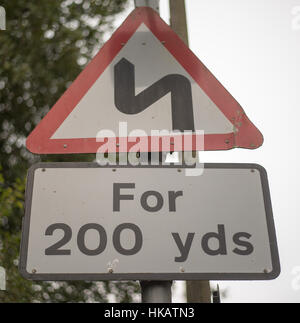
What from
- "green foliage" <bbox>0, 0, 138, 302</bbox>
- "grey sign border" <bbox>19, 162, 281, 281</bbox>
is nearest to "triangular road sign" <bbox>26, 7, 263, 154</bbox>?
"grey sign border" <bbox>19, 162, 281, 281</bbox>

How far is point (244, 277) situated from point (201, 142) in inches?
17.9

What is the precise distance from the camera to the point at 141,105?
139cm

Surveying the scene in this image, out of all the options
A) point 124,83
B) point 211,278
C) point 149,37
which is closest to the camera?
point 211,278

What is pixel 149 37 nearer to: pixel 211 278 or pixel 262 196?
pixel 262 196

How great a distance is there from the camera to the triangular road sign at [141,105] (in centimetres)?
135

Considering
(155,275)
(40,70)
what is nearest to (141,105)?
(155,275)

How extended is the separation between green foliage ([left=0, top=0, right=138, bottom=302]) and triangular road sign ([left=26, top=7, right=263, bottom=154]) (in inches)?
136

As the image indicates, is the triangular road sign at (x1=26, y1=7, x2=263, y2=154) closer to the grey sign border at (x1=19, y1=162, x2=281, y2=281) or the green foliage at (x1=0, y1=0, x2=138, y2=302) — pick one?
the grey sign border at (x1=19, y1=162, x2=281, y2=281)

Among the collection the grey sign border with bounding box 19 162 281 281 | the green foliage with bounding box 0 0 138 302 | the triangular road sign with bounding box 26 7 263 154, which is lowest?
the grey sign border with bounding box 19 162 281 281

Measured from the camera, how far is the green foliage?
15.8 ft

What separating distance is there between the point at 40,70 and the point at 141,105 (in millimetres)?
4259

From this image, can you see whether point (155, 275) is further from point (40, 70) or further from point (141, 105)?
point (40, 70)

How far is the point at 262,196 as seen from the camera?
4.11 feet
